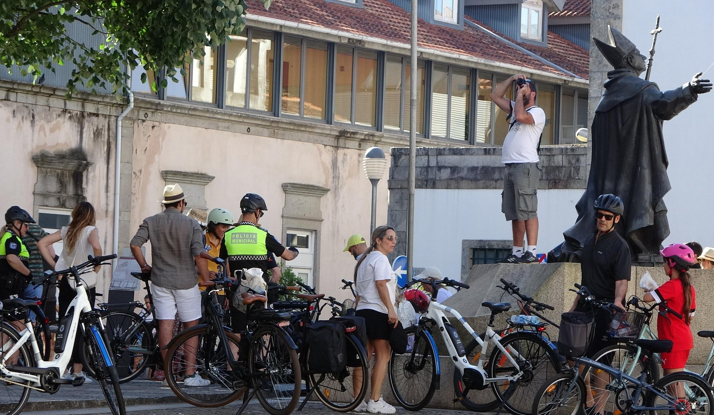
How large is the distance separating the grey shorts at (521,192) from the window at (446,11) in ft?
81.0

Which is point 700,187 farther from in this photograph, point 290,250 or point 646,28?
point 290,250

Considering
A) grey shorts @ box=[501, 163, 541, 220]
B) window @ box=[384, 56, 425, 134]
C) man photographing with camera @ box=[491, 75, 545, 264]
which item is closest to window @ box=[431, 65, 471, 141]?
window @ box=[384, 56, 425, 134]

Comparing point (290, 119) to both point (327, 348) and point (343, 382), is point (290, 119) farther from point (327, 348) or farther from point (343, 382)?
point (327, 348)

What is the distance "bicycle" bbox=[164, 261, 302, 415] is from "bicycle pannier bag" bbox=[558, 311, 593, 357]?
2.00m

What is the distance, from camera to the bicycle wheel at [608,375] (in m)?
10.4

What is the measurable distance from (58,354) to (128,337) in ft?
7.48

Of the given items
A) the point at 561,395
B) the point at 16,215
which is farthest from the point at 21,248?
the point at 561,395

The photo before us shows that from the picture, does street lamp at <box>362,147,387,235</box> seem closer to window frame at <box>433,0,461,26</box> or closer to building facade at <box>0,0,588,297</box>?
building facade at <box>0,0,588,297</box>

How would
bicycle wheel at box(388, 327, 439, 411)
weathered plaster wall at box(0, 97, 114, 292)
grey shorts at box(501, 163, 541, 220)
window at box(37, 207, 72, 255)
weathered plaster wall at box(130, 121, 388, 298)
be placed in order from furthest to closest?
weathered plaster wall at box(130, 121, 388, 298) < window at box(37, 207, 72, 255) < weathered plaster wall at box(0, 97, 114, 292) < grey shorts at box(501, 163, 541, 220) < bicycle wheel at box(388, 327, 439, 411)

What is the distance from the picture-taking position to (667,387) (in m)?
10.2

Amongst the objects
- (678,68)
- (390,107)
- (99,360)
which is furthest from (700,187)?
(99,360)

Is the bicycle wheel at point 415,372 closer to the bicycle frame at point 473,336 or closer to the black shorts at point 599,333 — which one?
the bicycle frame at point 473,336

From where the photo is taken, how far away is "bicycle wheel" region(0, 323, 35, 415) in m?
9.89

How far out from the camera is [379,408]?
1160 cm
